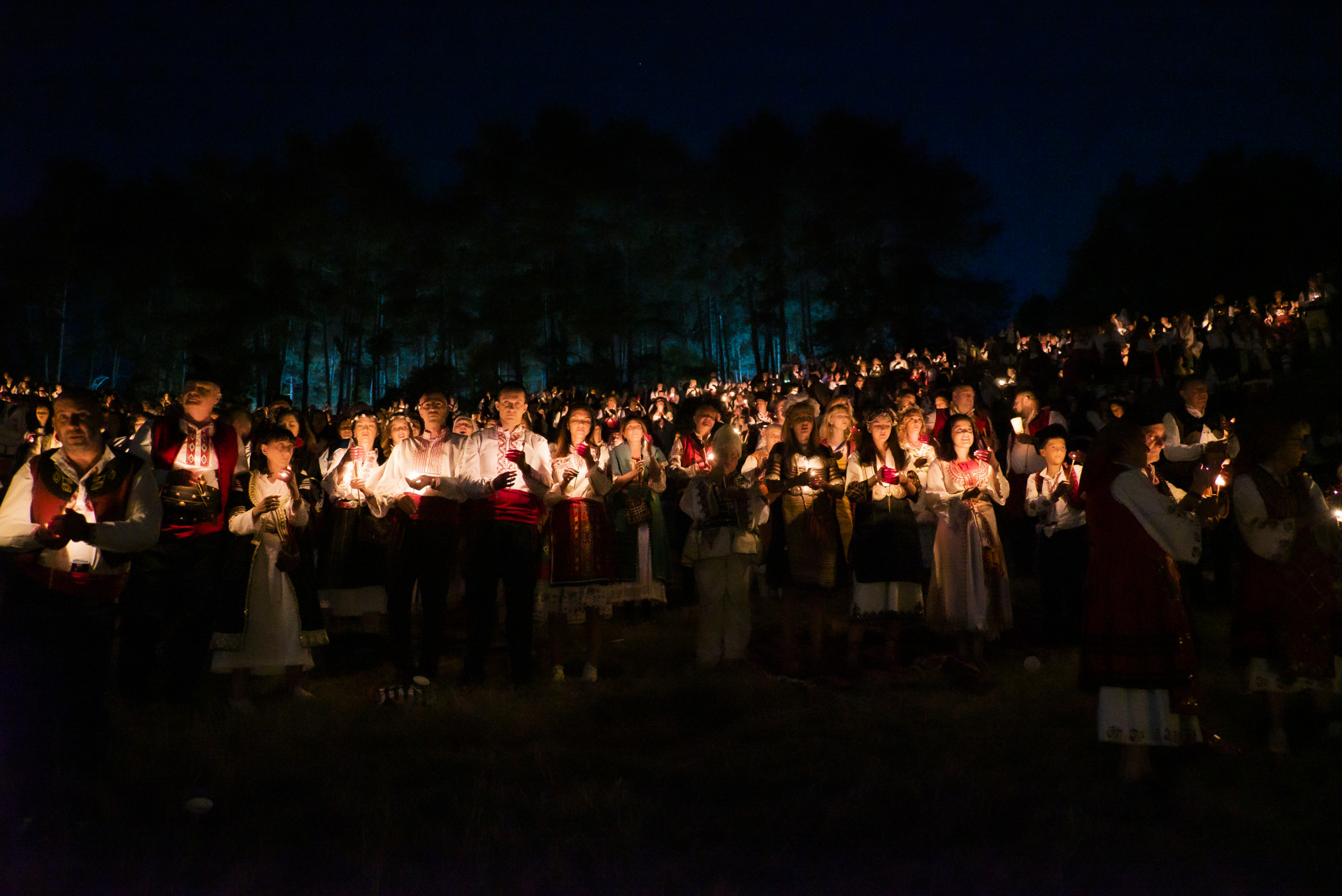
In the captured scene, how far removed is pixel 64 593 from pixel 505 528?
249 centimetres

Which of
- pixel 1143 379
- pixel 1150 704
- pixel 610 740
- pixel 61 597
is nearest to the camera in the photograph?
pixel 61 597

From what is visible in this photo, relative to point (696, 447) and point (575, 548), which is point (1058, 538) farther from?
point (575, 548)

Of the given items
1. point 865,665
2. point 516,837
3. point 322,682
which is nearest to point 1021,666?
point 865,665

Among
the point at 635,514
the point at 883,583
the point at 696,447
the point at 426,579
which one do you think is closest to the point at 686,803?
the point at 426,579

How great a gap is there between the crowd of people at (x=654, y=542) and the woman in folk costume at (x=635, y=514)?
0.09ft

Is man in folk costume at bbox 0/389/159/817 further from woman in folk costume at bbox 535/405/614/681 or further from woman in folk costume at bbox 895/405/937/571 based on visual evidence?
woman in folk costume at bbox 895/405/937/571

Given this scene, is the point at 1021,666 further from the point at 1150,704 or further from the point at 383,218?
the point at 383,218

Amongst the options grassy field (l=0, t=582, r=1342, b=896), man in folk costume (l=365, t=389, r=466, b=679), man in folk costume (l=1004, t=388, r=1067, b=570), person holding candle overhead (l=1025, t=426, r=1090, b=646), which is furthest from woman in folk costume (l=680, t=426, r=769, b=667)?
man in folk costume (l=1004, t=388, r=1067, b=570)

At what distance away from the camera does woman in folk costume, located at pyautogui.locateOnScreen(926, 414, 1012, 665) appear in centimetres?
600

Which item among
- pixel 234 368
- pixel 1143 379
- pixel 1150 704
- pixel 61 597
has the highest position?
pixel 234 368

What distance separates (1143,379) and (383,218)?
81.8 feet

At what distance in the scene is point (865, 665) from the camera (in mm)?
6070

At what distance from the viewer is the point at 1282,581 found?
4.14m

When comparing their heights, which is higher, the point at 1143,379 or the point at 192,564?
the point at 1143,379
